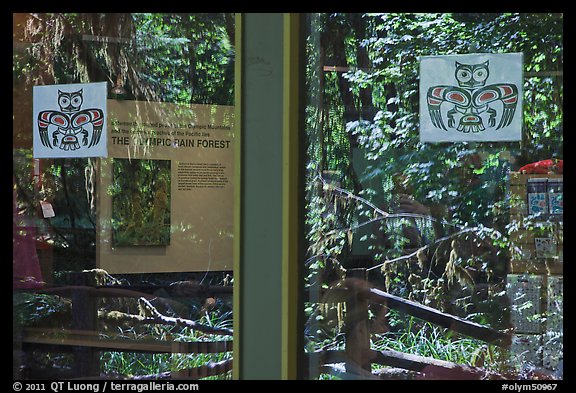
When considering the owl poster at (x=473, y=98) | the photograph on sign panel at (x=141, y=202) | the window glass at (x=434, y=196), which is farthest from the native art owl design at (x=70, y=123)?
the owl poster at (x=473, y=98)

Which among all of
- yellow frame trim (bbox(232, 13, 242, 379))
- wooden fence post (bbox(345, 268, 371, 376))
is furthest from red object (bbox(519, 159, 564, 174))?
yellow frame trim (bbox(232, 13, 242, 379))

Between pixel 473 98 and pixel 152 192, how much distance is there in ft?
5.58

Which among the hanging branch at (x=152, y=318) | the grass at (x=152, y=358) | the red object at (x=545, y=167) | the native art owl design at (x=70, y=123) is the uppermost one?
the native art owl design at (x=70, y=123)

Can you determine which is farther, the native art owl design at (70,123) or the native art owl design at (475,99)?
the native art owl design at (70,123)

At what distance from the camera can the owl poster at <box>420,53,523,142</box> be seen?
4.09 meters

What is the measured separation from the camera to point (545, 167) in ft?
13.4

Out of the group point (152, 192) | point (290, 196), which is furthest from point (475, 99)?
point (152, 192)

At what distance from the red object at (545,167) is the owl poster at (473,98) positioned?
142 millimetres

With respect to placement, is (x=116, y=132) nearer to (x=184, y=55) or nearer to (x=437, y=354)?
(x=184, y=55)

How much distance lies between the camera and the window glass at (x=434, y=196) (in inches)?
161

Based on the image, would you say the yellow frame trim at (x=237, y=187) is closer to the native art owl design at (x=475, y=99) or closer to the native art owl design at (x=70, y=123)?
the native art owl design at (x=70, y=123)

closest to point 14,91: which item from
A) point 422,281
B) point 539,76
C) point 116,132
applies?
point 116,132

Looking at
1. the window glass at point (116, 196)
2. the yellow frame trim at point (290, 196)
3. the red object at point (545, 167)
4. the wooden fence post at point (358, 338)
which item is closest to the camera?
the red object at point (545, 167)
